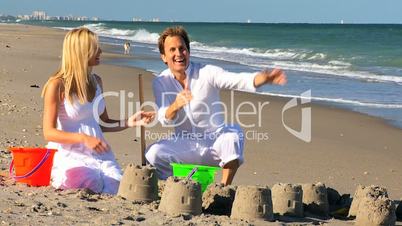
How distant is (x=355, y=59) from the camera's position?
3259 cm

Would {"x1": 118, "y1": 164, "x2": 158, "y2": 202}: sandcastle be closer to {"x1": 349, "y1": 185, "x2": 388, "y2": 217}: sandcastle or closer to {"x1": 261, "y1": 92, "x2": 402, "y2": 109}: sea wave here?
{"x1": 349, "y1": 185, "x2": 388, "y2": 217}: sandcastle

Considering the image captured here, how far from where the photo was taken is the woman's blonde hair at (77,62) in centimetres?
538

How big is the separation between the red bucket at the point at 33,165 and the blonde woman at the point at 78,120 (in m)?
0.08

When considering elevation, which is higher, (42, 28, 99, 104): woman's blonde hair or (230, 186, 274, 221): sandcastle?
(42, 28, 99, 104): woman's blonde hair

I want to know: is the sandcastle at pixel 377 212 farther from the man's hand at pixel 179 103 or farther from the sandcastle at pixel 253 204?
the man's hand at pixel 179 103

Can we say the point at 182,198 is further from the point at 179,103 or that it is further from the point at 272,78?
the point at 272,78

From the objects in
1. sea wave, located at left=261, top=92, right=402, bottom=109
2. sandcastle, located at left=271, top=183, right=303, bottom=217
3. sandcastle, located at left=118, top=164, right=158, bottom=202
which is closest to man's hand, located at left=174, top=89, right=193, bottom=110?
sandcastle, located at left=118, top=164, right=158, bottom=202

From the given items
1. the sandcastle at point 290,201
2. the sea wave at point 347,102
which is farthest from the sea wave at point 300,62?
the sandcastle at point 290,201

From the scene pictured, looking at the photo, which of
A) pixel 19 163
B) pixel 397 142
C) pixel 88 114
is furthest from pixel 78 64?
pixel 397 142

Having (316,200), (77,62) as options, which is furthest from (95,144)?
(316,200)

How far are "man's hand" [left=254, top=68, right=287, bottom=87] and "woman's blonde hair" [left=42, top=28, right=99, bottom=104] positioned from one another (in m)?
1.21

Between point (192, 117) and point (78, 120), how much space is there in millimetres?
938

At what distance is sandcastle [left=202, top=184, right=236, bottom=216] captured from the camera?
208 inches

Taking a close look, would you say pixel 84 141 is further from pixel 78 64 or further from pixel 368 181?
pixel 368 181
